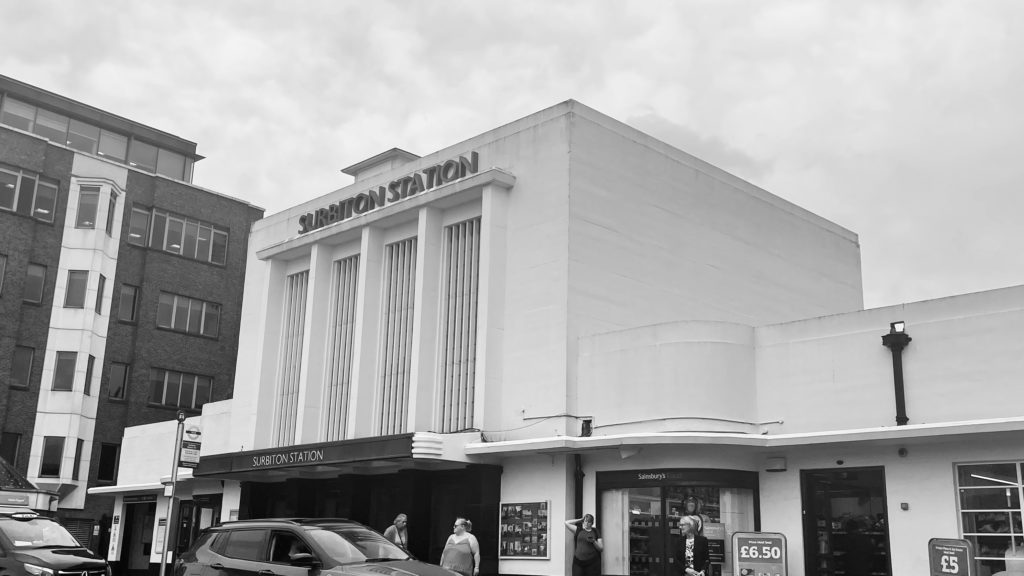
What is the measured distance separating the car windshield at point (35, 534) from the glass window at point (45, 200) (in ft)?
75.1

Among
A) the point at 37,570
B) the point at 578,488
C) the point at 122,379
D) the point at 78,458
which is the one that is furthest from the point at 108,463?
the point at 578,488

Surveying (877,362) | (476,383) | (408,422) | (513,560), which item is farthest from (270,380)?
(877,362)

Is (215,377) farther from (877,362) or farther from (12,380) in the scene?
(877,362)

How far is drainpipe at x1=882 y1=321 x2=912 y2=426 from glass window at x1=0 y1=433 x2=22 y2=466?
3128 cm

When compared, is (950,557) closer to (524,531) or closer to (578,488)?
(578,488)

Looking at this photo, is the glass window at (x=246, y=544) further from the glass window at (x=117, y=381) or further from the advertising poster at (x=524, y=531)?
the glass window at (x=117, y=381)

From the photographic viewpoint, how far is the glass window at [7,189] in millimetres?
36906

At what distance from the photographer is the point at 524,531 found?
19.8 metres

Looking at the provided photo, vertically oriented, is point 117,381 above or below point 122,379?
below

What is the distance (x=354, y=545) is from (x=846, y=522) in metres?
8.93

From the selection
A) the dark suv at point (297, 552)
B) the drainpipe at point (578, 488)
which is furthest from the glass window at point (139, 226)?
the dark suv at point (297, 552)

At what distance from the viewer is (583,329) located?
20562 mm

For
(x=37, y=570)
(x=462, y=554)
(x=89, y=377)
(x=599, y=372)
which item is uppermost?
(x=89, y=377)

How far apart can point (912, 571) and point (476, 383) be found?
30.3ft
